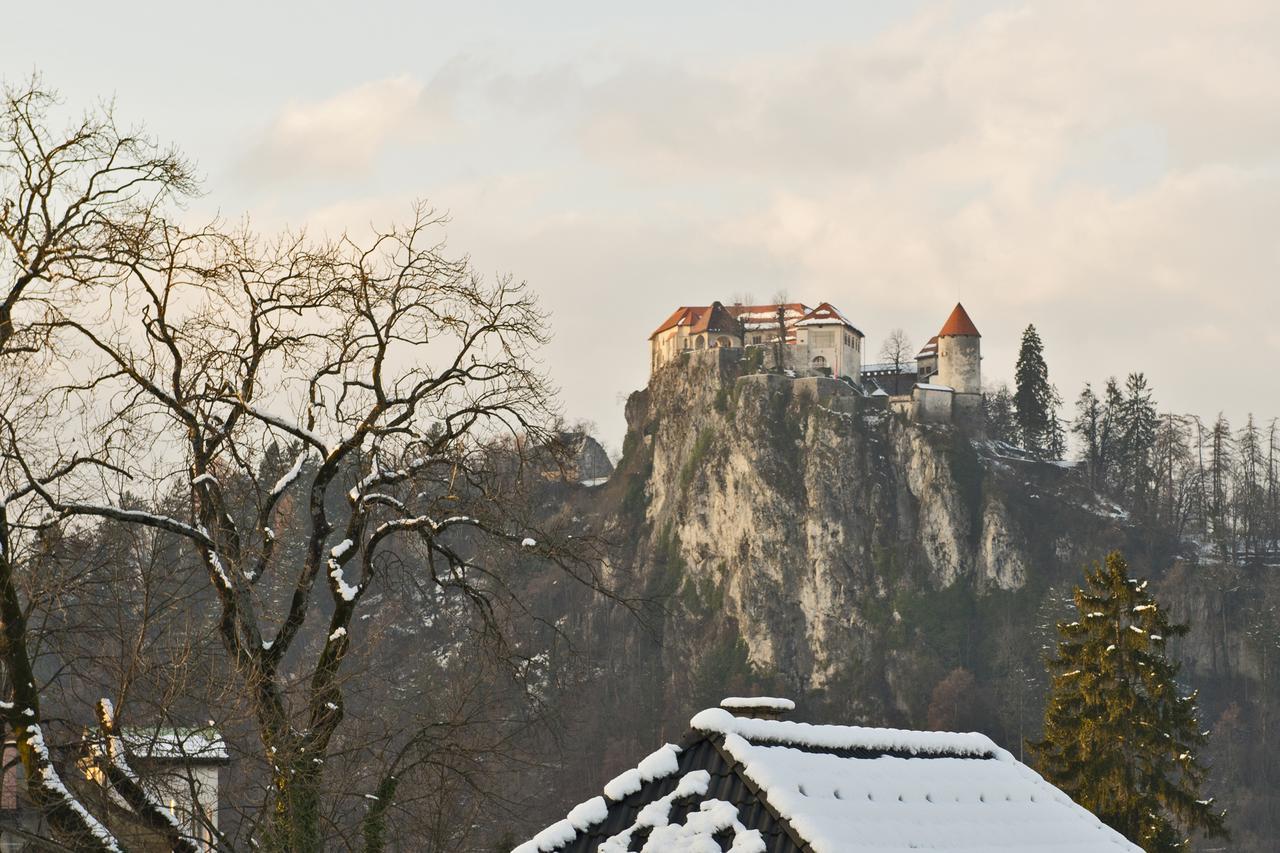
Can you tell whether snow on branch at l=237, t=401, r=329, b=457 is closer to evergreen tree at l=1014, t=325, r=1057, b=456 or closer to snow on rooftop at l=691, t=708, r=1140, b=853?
snow on rooftop at l=691, t=708, r=1140, b=853

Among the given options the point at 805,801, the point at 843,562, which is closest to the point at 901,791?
the point at 805,801

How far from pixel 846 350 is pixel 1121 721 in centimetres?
9176

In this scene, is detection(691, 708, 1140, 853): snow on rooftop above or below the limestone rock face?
below

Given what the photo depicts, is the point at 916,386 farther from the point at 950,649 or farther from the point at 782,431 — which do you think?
the point at 950,649

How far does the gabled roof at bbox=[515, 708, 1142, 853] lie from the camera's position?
31.7ft

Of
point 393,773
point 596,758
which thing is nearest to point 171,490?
point 393,773

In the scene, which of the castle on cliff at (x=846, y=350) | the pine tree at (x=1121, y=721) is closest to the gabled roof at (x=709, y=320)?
the castle on cliff at (x=846, y=350)

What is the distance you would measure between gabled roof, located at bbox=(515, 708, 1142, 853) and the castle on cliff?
110610mm

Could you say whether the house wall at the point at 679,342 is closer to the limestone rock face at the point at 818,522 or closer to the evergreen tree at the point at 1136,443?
the limestone rock face at the point at 818,522

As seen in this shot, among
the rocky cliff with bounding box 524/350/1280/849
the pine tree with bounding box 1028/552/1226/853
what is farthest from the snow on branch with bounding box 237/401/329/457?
the rocky cliff with bounding box 524/350/1280/849

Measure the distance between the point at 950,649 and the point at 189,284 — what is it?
103686 millimetres

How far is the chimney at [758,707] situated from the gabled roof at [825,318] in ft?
368

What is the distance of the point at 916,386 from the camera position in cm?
12238

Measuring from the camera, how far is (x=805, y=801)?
31.8 ft
